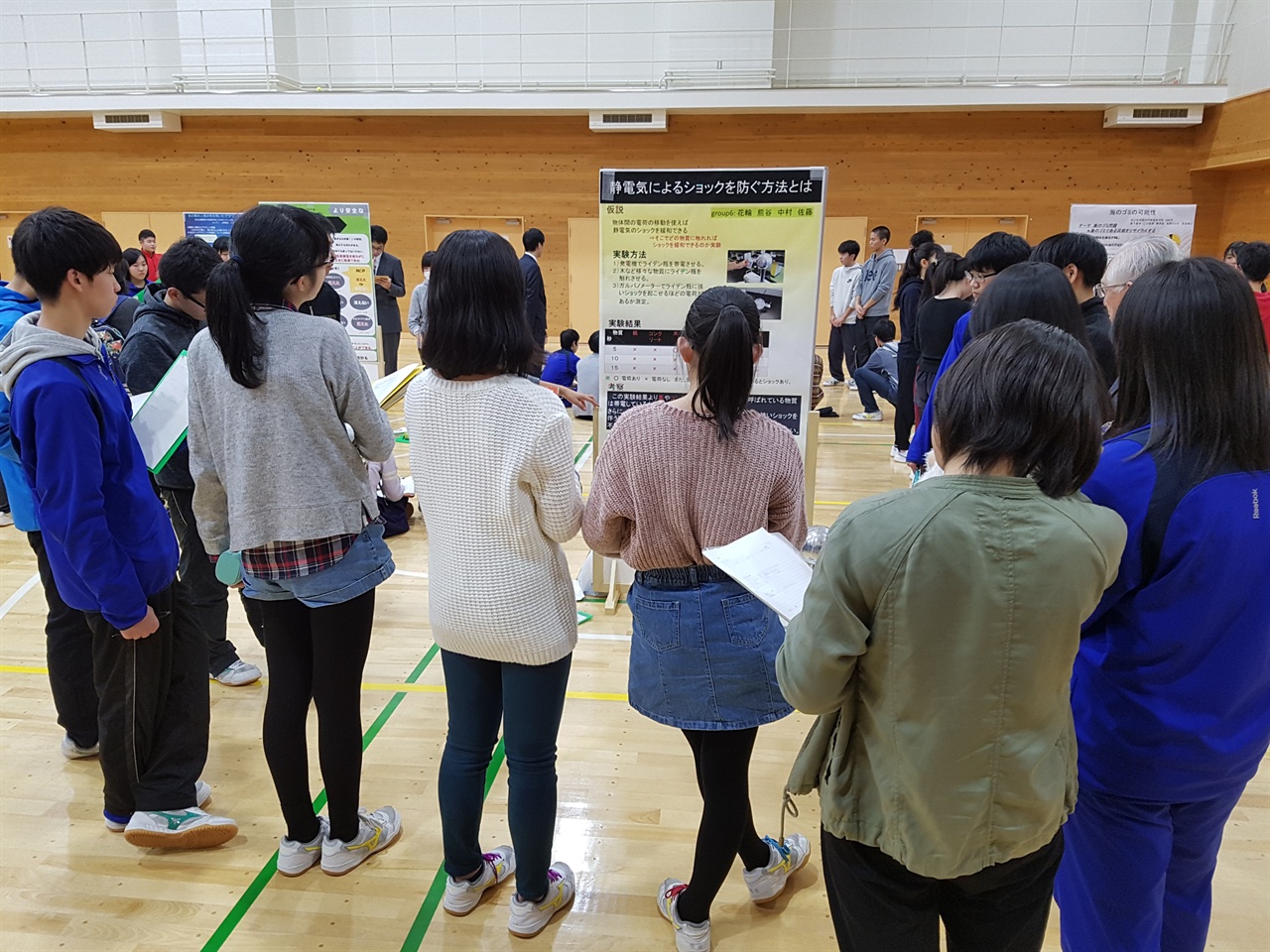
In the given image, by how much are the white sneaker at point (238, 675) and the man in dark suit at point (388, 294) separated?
190 inches

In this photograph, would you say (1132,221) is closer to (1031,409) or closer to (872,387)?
(872,387)

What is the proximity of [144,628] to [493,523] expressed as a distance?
1.03 metres

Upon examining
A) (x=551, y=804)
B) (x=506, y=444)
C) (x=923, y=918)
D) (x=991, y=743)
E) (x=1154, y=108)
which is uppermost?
(x=1154, y=108)

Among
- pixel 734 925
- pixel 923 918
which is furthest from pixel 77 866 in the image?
pixel 923 918

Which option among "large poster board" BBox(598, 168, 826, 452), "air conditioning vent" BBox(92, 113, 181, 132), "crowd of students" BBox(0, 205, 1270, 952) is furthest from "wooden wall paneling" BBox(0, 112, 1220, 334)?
"crowd of students" BBox(0, 205, 1270, 952)

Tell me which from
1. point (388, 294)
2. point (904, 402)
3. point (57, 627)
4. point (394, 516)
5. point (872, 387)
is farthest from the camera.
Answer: point (388, 294)

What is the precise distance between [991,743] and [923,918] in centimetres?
33

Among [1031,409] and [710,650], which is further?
[710,650]

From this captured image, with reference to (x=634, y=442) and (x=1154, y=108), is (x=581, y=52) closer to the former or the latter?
(x=1154, y=108)

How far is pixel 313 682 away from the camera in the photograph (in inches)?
80.2

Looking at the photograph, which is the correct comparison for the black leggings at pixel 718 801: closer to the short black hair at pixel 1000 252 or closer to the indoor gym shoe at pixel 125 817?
the indoor gym shoe at pixel 125 817

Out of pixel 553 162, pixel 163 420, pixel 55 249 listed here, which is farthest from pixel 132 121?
pixel 55 249

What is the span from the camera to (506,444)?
5.47ft

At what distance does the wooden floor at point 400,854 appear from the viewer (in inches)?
79.7
